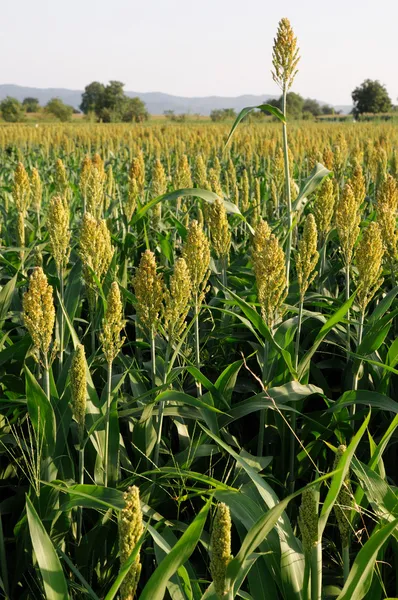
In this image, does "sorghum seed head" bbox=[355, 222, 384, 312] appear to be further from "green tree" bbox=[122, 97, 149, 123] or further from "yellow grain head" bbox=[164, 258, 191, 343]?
"green tree" bbox=[122, 97, 149, 123]

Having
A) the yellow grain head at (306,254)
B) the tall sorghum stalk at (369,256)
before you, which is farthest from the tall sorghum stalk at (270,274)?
the tall sorghum stalk at (369,256)

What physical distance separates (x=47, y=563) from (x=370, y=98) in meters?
75.2

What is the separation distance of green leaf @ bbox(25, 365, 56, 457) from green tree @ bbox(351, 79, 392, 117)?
7007 centimetres

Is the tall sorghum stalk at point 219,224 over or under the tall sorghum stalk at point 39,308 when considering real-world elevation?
over

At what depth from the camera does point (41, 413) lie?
5.83 feet

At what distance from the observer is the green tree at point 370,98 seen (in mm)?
67375

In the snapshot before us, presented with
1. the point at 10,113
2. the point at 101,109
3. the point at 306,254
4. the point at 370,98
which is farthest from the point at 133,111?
the point at 306,254

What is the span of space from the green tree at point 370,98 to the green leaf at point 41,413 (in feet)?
230

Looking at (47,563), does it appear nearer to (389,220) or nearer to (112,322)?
(112,322)

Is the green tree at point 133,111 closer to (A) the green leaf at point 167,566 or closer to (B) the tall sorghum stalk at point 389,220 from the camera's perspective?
(B) the tall sorghum stalk at point 389,220

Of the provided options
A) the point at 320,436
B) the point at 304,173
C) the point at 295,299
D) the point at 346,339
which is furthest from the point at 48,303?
the point at 304,173

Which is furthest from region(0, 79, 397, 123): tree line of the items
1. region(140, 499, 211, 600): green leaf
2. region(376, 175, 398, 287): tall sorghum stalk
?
region(140, 499, 211, 600): green leaf

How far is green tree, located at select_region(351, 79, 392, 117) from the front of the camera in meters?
67.4

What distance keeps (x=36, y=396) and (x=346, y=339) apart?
136 cm
